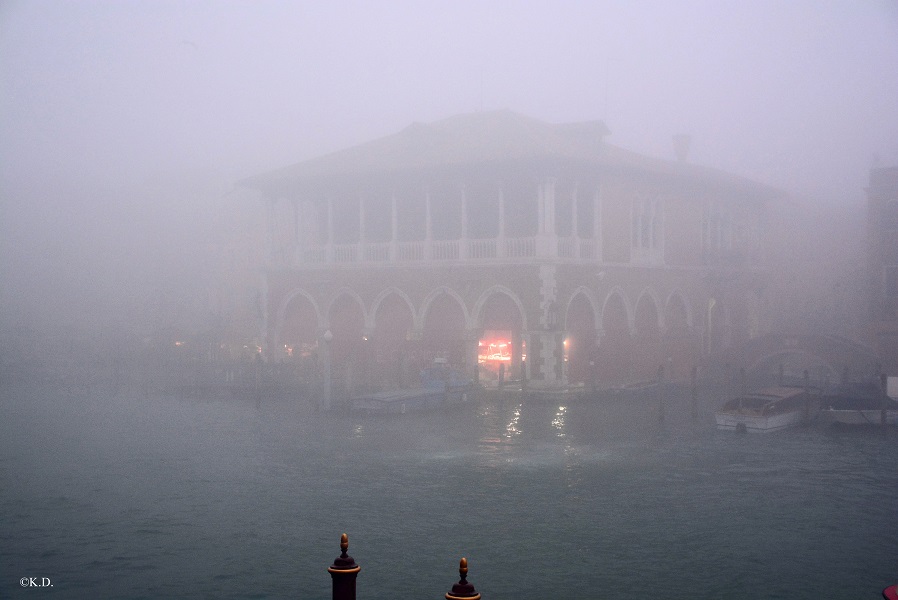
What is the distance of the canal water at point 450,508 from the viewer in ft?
35.8

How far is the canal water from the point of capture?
10922 mm

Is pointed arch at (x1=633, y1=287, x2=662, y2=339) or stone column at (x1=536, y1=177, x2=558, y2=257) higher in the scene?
stone column at (x1=536, y1=177, x2=558, y2=257)

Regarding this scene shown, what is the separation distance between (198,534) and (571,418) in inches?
481

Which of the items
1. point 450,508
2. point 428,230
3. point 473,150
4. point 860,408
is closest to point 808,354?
point 860,408

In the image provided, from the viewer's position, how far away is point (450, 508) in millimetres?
14016

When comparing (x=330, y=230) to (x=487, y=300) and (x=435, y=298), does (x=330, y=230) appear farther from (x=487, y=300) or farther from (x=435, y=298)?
(x=487, y=300)

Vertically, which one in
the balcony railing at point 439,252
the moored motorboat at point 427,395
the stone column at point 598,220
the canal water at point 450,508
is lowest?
the canal water at point 450,508

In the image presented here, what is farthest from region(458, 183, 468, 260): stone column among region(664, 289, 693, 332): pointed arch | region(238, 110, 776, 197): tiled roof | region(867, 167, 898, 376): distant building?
region(867, 167, 898, 376): distant building

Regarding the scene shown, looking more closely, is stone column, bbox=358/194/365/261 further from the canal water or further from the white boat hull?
the white boat hull

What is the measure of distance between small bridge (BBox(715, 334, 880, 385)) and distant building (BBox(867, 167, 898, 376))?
2.51 m

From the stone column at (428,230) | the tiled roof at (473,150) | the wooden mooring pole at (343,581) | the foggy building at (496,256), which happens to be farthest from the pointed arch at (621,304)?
the wooden mooring pole at (343,581)

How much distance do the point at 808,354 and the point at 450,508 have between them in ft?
65.8

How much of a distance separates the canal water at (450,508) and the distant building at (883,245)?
1171 centimetres

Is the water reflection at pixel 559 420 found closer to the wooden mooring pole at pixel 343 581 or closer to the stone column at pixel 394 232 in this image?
the stone column at pixel 394 232
